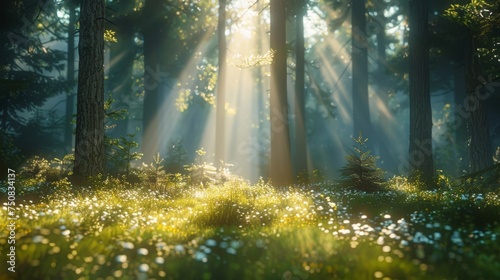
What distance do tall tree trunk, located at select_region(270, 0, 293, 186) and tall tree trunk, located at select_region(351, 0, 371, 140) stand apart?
50.7 feet

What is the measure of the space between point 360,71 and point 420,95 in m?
14.6

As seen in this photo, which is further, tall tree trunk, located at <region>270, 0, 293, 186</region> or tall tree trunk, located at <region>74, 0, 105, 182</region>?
tall tree trunk, located at <region>270, 0, 293, 186</region>

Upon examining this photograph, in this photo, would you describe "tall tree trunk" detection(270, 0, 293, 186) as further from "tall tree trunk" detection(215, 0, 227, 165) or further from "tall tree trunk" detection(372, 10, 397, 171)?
"tall tree trunk" detection(372, 10, 397, 171)

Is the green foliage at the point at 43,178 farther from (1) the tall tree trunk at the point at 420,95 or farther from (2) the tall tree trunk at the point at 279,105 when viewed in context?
(1) the tall tree trunk at the point at 420,95

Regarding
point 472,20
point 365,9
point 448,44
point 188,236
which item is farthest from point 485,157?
point 365,9

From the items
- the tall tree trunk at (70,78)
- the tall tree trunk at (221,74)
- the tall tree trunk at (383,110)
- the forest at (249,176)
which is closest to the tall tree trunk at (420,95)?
the forest at (249,176)

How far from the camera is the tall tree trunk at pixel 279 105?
591 inches

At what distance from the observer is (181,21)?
93.5 feet

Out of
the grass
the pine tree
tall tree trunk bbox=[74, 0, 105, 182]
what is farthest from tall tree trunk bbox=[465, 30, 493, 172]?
tall tree trunk bbox=[74, 0, 105, 182]

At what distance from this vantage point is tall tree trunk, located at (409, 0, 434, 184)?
1577 centimetres

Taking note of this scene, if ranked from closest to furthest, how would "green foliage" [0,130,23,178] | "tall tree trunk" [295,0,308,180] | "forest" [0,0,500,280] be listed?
"forest" [0,0,500,280], "green foliage" [0,130,23,178], "tall tree trunk" [295,0,308,180]

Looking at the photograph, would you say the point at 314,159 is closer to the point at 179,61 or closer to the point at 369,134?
the point at 369,134

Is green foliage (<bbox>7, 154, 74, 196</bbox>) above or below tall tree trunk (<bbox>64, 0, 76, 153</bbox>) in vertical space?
below

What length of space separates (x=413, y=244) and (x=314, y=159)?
112 feet
